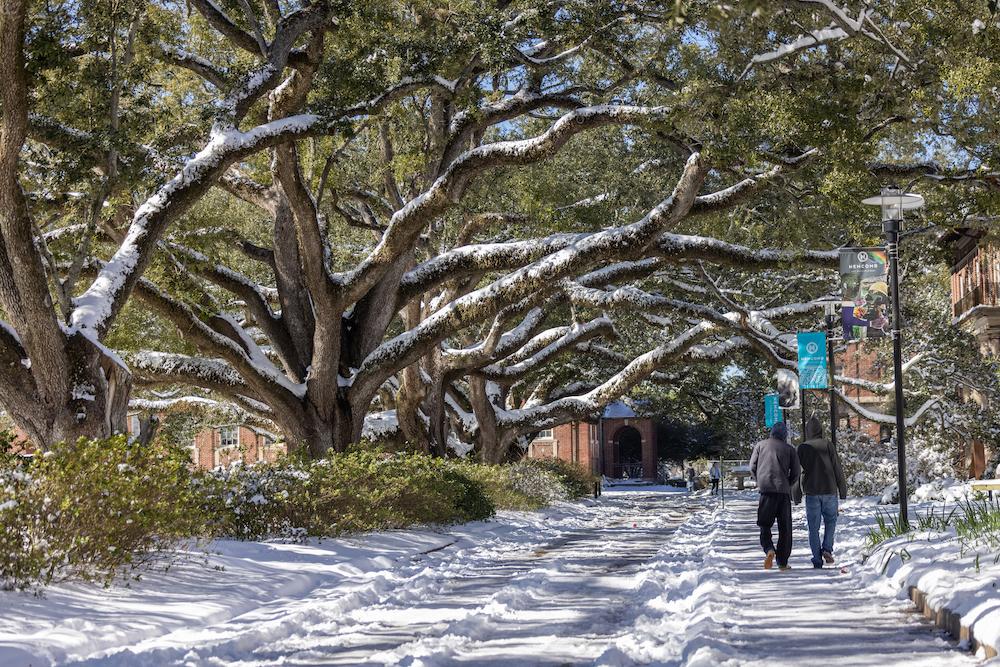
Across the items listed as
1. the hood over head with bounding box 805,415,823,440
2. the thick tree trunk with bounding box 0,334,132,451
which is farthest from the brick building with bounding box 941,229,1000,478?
the thick tree trunk with bounding box 0,334,132,451

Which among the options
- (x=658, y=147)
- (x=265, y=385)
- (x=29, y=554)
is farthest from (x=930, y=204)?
(x=29, y=554)

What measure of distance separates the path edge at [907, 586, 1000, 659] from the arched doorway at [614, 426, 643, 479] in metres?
73.4

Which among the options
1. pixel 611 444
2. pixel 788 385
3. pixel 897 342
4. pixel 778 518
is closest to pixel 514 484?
pixel 788 385

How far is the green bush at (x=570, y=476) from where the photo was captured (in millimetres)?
39312

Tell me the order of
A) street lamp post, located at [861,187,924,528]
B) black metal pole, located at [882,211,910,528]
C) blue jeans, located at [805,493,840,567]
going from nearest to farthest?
blue jeans, located at [805,493,840,567]
black metal pole, located at [882,211,910,528]
street lamp post, located at [861,187,924,528]

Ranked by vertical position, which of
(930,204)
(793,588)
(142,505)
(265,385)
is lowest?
(793,588)

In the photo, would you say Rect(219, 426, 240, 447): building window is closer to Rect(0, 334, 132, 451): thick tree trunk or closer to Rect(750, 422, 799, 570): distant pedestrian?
Rect(0, 334, 132, 451): thick tree trunk

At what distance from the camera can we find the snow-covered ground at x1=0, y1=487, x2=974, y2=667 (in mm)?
7699

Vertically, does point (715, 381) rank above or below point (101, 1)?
below

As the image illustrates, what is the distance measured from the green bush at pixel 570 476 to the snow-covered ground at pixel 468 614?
76.6ft

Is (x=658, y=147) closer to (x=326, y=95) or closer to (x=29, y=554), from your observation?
(x=326, y=95)

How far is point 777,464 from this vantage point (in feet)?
45.9

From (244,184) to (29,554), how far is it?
52.1 ft

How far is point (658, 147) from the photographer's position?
27828 mm
